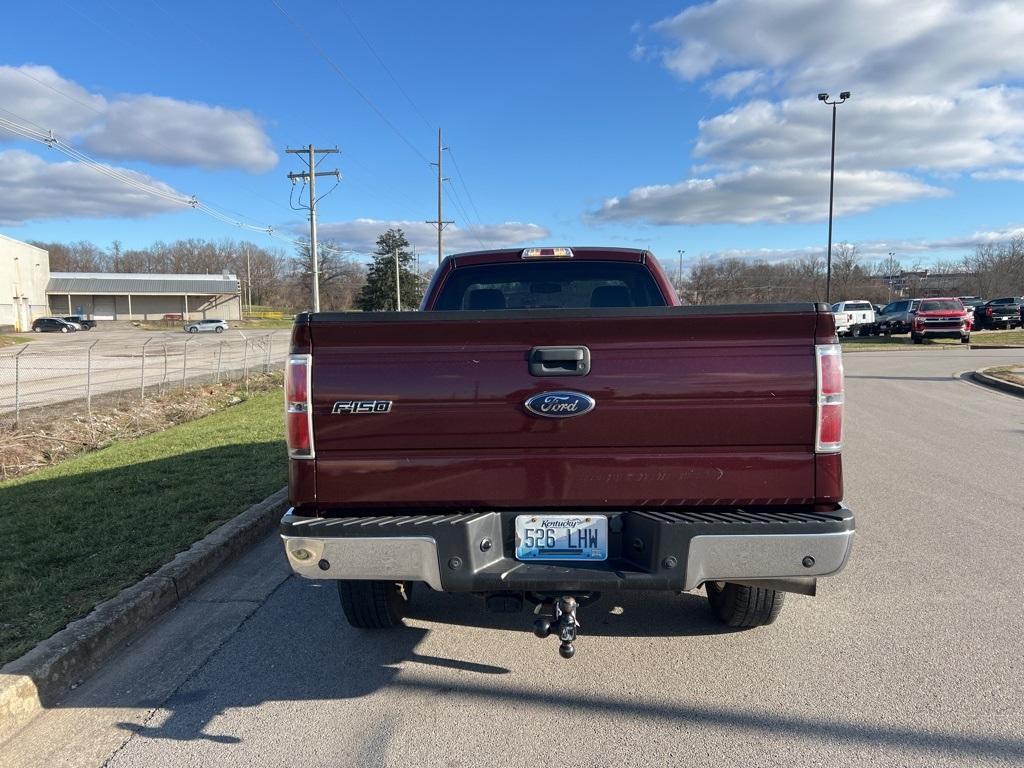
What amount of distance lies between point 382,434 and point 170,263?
5959 inches

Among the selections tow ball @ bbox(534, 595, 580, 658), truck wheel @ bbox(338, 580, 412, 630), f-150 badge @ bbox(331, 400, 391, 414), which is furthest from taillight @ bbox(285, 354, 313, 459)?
tow ball @ bbox(534, 595, 580, 658)

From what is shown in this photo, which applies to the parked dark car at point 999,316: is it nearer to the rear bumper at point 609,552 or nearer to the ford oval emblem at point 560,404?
the rear bumper at point 609,552

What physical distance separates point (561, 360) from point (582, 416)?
250 millimetres

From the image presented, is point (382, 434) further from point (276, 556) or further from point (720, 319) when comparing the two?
point (276, 556)

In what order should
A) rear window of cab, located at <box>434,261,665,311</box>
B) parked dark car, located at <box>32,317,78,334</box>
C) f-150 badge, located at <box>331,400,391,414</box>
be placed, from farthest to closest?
parked dark car, located at <box>32,317,78,334</box>
rear window of cab, located at <box>434,261,665,311</box>
f-150 badge, located at <box>331,400,391,414</box>

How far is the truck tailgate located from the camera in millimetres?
2992

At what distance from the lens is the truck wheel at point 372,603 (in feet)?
12.6

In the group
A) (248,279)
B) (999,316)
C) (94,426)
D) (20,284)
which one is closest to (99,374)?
(94,426)

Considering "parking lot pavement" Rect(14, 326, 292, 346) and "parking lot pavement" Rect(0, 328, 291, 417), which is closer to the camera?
"parking lot pavement" Rect(0, 328, 291, 417)

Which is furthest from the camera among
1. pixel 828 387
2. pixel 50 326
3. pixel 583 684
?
pixel 50 326

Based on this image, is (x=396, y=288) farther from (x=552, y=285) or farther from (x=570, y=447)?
(x=570, y=447)

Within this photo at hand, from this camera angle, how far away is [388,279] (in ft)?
227

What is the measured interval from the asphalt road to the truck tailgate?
3.16 feet

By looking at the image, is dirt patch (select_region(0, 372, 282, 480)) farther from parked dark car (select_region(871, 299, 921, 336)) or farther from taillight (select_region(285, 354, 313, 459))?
parked dark car (select_region(871, 299, 921, 336))
